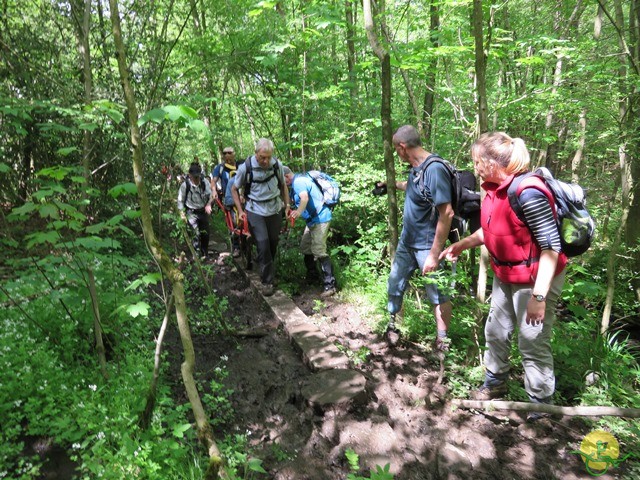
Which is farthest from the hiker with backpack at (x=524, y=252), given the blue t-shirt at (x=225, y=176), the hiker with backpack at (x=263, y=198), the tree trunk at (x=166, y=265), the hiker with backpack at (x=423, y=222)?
the blue t-shirt at (x=225, y=176)

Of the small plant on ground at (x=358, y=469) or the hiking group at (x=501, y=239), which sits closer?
the small plant on ground at (x=358, y=469)

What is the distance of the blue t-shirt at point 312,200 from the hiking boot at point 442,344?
2345mm

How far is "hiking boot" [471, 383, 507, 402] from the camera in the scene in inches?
121

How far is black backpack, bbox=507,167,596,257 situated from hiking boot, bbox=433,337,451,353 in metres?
1.49

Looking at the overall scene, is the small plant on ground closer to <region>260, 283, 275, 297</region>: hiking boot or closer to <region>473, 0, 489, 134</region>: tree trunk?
<region>473, 0, 489, 134</region>: tree trunk

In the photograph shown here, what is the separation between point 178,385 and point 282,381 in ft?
3.06

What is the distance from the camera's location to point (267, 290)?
5254mm

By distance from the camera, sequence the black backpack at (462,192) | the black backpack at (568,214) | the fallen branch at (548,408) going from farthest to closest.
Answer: the black backpack at (462,192), the black backpack at (568,214), the fallen branch at (548,408)

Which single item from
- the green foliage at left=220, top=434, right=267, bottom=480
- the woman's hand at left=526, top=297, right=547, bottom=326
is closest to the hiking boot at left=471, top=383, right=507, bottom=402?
the woman's hand at left=526, top=297, right=547, bottom=326

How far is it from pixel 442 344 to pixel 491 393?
0.66 meters

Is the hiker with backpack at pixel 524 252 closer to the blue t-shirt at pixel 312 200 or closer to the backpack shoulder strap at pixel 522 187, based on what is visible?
the backpack shoulder strap at pixel 522 187

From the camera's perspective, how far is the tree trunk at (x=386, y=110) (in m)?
3.46

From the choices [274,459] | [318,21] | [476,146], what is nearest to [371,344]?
[274,459]

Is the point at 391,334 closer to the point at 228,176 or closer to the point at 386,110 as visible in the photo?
the point at 386,110
